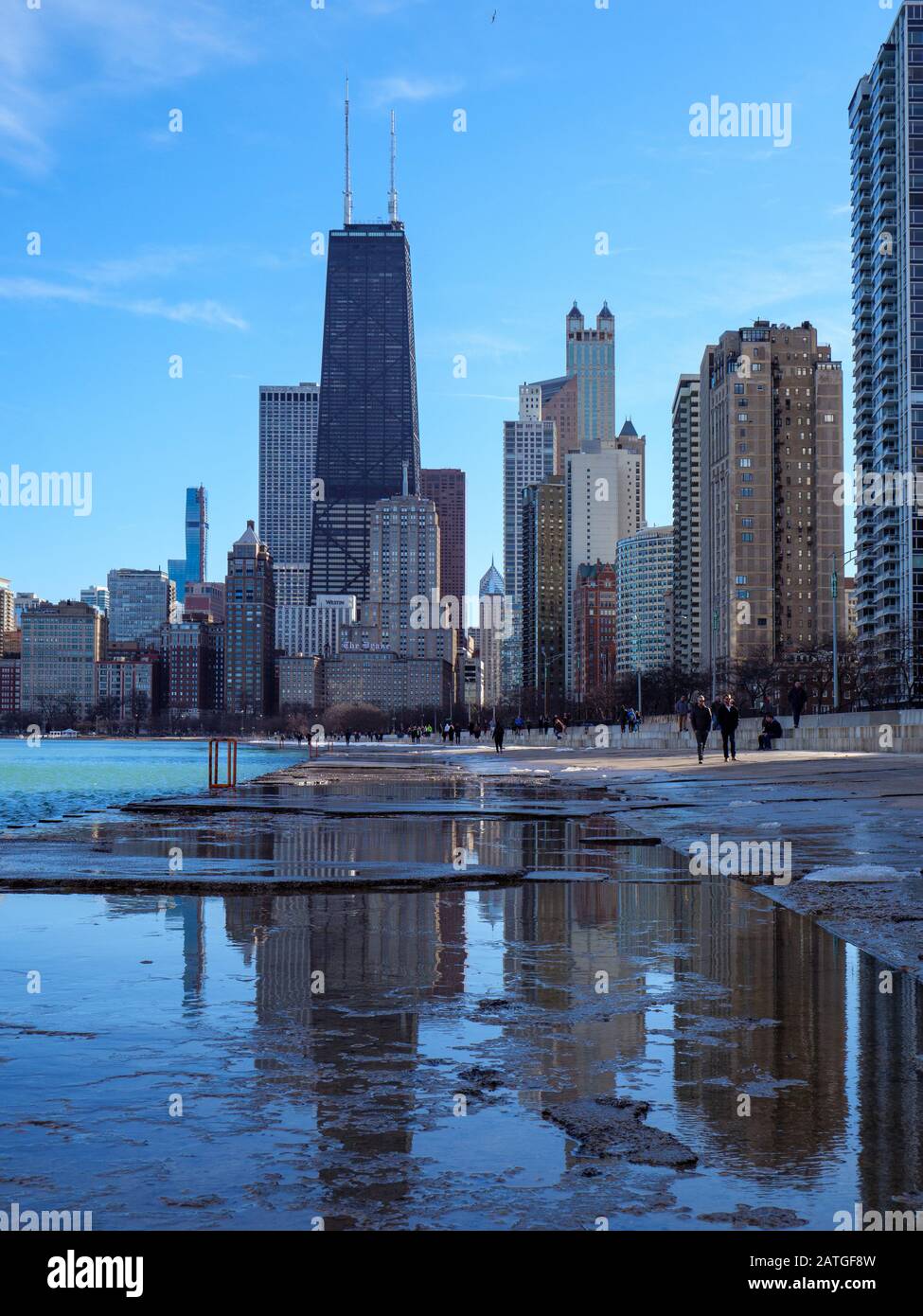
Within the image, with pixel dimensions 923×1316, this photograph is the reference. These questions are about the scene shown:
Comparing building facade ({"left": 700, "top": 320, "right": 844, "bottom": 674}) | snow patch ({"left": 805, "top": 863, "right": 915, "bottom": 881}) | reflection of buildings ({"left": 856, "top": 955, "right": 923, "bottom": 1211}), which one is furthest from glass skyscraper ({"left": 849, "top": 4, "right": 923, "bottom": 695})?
reflection of buildings ({"left": 856, "top": 955, "right": 923, "bottom": 1211})

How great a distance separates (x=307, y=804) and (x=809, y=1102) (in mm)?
16786

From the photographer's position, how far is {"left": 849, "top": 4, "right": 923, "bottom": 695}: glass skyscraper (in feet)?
536

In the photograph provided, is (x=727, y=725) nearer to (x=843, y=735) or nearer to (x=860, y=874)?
(x=843, y=735)

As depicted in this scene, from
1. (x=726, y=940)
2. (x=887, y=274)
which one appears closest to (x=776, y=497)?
(x=887, y=274)

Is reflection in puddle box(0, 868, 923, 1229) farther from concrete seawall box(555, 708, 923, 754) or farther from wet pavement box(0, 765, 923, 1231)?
concrete seawall box(555, 708, 923, 754)

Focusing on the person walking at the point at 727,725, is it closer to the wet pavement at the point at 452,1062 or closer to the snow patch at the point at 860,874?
the snow patch at the point at 860,874

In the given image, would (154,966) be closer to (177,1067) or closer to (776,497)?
(177,1067)

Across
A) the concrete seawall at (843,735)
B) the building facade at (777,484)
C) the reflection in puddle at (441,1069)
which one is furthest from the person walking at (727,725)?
the building facade at (777,484)

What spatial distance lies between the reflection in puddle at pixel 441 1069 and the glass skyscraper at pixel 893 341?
158m

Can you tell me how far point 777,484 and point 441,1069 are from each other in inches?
7682

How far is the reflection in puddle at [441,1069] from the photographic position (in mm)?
3133

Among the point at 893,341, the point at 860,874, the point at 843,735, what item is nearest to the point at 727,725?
the point at 843,735

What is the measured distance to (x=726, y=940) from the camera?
6.88 metres
